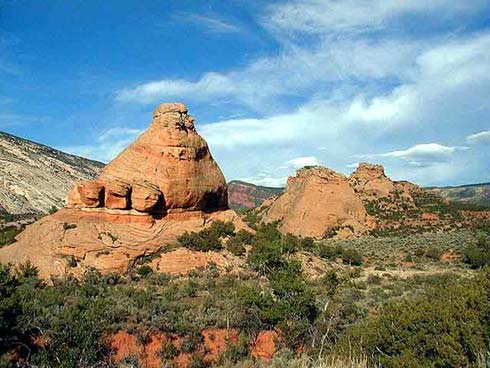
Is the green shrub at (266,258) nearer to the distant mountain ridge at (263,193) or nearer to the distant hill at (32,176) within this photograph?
the distant hill at (32,176)

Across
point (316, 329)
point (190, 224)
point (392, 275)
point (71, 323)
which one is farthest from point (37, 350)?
point (392, 275)

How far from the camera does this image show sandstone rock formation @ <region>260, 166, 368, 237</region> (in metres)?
44.7

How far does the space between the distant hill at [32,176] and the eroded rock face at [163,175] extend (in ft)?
147

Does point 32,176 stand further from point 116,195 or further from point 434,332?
point 434,332

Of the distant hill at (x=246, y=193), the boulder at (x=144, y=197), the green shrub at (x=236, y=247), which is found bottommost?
the green shrub at (x=236, y=247)

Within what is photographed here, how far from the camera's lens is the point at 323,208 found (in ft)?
149

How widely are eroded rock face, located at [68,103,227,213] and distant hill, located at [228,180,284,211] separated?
4240 inches

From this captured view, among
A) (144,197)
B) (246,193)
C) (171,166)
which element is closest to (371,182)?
(171,166)

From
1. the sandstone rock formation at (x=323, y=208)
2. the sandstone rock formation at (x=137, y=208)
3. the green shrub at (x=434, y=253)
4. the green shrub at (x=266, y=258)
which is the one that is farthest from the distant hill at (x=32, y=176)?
the green shrub at (x=434, y=253)

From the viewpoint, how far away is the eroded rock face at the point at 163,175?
24.5 meters

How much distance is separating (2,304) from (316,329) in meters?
9.07

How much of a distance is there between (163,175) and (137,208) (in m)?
2.74

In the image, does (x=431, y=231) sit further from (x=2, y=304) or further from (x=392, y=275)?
(x=2, y=304)

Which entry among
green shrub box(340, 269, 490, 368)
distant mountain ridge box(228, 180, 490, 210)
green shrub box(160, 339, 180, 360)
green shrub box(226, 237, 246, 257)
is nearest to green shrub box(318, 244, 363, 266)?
green shrub box(226, 237, 246, 257)
